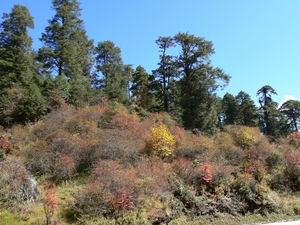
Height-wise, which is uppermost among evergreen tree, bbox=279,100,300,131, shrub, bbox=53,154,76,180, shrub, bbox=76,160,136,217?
evergreen tree, bbox=279,100,300,131

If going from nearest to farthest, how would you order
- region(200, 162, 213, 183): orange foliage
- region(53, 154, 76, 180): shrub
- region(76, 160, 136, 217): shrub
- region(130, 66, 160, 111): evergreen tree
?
1. region(76, 160, 136, 217): shrub
2. region(53, 154, 76, 180): shrub
3. region(200, 162, 213, 183): orange foliage
4. region(130, 66, 160, 111): evergreen tree

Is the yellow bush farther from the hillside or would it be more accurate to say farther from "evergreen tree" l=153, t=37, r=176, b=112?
"evergreen tree" l=153, t=37, r=176, b=112

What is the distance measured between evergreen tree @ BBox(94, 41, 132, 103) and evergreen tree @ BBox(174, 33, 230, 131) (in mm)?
6995

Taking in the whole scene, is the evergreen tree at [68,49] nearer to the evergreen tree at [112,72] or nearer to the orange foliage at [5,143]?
the evergreen tree at [112,72]

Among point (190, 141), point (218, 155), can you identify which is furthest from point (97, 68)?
point (218, 155)

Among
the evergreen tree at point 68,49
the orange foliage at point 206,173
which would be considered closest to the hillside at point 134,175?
the orange foliage at point 206,173

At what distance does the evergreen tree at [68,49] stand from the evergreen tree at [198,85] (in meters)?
11.0

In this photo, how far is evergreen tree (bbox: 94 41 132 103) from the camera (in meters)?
A: 26.3

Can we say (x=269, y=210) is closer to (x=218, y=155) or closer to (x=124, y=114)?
(x=218, y=155)

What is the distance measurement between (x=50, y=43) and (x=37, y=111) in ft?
35.3

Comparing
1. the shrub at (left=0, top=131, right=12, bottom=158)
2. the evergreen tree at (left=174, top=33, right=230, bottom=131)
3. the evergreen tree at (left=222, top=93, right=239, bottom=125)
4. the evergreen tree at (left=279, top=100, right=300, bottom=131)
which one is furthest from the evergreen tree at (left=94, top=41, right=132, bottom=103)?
the evergreen tree at (left=279, top=100, right=300, bottom=131)

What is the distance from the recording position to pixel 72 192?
37.1 ft

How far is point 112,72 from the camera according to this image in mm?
31094

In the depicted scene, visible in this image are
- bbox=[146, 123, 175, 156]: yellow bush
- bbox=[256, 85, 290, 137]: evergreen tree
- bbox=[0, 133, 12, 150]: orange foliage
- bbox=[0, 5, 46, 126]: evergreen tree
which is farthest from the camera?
bbox=[256, 85, 290, 137]: evergreen tree
